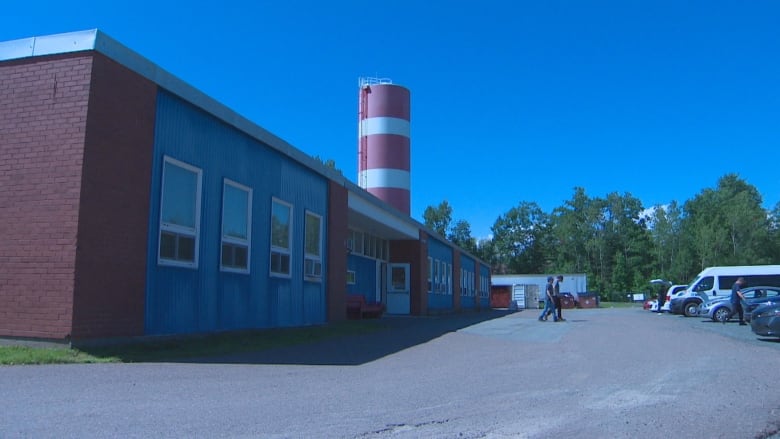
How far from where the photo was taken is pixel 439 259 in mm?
37750

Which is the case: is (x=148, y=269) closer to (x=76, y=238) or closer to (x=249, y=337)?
(x=76, y=238)

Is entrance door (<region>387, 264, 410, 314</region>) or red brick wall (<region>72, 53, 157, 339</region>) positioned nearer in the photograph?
red brick wall (<region>72, 53, 157, 339</region>)

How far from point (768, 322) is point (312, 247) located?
40.3ft

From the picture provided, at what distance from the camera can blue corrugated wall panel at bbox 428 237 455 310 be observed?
35.0 m

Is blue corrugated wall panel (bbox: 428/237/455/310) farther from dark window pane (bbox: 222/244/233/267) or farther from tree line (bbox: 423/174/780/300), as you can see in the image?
tree line (bbox: 423/174/780/300)

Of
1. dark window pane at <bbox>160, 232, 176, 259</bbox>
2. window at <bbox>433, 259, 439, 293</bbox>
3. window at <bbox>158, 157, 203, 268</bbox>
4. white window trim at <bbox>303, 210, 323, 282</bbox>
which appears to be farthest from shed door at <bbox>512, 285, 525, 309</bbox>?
dark window pane at <bbox>160, 232, 176, 259</bbox>

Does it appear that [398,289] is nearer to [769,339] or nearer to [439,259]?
[439,259]

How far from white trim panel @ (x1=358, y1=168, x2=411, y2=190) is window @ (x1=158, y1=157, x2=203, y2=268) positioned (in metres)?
27.8

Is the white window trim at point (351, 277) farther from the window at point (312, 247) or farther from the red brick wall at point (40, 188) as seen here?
the red brick wall at point (40, 188)

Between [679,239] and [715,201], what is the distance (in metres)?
7.85

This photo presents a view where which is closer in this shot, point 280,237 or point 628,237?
point 280,237

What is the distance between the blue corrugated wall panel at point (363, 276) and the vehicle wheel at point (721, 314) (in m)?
14.0

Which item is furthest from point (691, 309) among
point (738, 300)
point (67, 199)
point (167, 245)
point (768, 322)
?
point (67, 199)

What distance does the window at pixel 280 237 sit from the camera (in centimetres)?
1644
